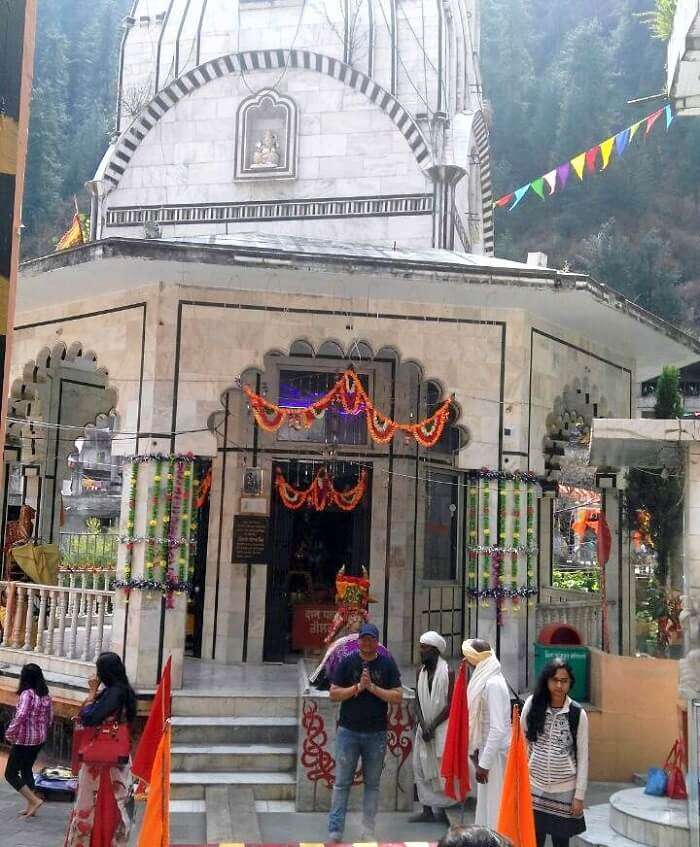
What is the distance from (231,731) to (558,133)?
52976mm

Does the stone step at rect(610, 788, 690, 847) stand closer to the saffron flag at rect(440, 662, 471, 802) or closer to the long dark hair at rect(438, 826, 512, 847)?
the saffron flag at rect(440, 662, 471, 802)

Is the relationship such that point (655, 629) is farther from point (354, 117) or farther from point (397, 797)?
point (354, 117)

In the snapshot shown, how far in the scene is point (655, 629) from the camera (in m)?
14.5

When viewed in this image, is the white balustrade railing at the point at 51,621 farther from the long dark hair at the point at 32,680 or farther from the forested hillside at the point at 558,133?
the forested hillside at the point at 558,133

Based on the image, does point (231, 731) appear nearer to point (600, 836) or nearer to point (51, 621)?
point (51, 621)

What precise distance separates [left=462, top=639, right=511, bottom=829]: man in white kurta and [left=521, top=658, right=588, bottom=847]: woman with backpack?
65cm

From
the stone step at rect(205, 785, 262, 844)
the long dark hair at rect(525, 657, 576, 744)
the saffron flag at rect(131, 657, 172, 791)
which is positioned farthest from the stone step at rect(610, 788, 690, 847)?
the saffron flag at rect(131, 657, 172, 791)

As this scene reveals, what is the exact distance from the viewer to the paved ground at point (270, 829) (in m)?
7.24

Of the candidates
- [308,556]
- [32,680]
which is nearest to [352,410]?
[308,556]

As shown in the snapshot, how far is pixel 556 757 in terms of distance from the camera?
566cm

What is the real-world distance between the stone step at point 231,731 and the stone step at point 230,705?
157 mm

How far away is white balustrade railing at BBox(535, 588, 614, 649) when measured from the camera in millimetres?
10844

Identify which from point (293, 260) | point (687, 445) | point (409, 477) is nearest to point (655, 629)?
point (409, 477)

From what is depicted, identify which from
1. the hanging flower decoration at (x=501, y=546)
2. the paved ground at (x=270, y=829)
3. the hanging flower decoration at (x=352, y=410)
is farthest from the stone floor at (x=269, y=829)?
the hanging flower decoration at (x=352, y=410)
